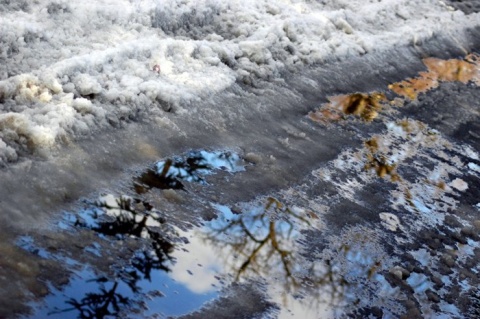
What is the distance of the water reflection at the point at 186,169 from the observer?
15.2 ft

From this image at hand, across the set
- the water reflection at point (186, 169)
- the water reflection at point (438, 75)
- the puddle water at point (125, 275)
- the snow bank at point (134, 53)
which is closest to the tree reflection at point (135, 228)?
the puddle water at point (125, 275)

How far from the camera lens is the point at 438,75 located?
9.30m

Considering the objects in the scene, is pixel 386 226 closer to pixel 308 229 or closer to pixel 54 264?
pixel 308 229

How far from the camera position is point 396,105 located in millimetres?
7625

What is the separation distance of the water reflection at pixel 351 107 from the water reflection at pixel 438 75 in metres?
0.60

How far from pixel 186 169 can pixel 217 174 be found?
0.22 meters

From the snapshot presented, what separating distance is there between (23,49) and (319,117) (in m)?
2.62

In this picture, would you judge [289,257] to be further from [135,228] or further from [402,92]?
[402,92]

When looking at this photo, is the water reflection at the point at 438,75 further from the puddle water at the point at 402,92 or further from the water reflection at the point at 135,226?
the water reflection at the point at 135,226

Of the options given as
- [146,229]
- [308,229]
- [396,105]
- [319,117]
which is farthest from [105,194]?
[396,105]

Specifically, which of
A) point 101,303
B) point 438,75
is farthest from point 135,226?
point 438,75

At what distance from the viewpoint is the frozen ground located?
3785 millimetres

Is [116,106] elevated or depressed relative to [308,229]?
elevated

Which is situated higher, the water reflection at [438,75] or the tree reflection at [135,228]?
the tree reflection at [135,228]
